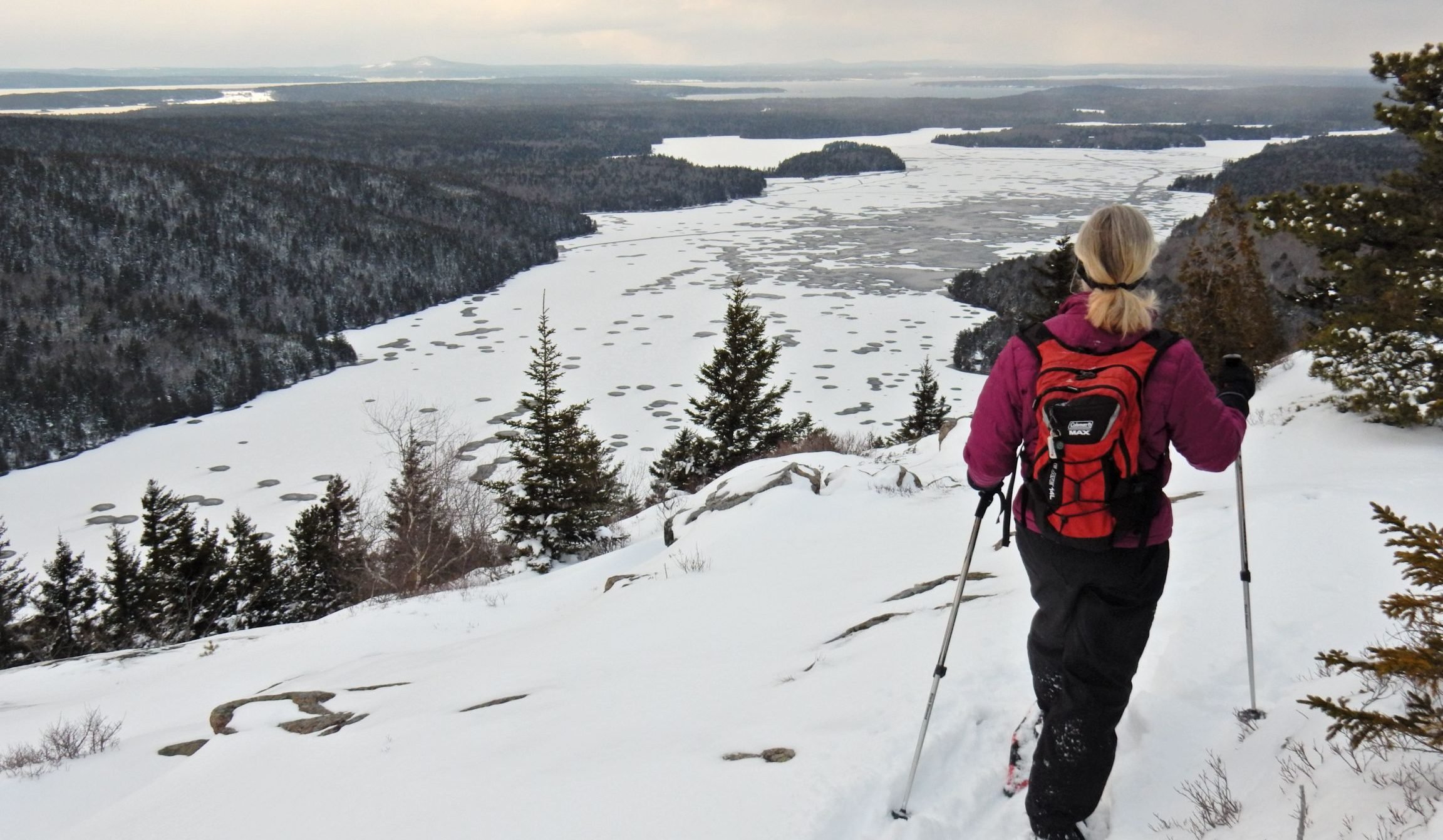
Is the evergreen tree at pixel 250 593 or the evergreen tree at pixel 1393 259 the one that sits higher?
the evergreen tree at pixel 1393 259

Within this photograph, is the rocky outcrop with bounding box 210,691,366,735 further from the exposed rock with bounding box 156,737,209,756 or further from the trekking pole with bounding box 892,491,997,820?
the trekking pole with bounding box 892,491,997,820

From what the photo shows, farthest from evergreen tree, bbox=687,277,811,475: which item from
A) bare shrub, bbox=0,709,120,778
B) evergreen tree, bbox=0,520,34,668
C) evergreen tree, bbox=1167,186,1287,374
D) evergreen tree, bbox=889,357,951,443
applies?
bare shrub, bbox=0,709,120,778

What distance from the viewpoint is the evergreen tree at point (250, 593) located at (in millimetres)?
21359

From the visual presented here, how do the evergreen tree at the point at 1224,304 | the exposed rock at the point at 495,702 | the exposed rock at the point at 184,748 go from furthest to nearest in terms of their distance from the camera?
the evergreen tree at the point at 1224,304, the exposed rock at the point at 184,748, the exposed rock at the point at 495,702

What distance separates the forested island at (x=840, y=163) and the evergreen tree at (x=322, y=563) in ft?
460

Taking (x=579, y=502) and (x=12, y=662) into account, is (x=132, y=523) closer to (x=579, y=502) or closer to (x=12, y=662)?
(x=12, y=662)

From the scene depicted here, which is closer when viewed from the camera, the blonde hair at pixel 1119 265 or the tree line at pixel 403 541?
the blonde hair at pixel 1119 265

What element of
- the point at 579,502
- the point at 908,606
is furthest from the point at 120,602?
the point at 908,606

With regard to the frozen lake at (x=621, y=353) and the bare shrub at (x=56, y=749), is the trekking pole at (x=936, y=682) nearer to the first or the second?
the bare shrub at (x=56, y=749)

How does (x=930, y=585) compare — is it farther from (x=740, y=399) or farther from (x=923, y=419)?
(x=923, y=419)

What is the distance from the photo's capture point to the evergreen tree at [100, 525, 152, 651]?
20250 millimetres

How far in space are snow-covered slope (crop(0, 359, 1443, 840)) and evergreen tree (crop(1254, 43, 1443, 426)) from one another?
470 millimetres

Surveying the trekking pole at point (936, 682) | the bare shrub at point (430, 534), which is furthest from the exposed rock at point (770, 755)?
the bare shrub at point (430, 534)

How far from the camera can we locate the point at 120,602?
2116cm
